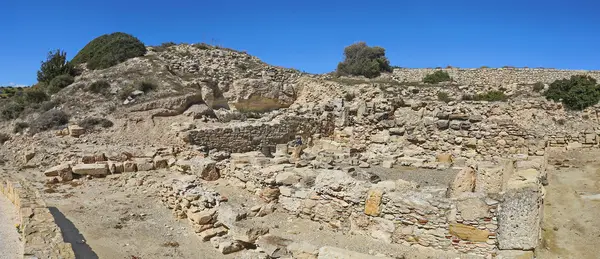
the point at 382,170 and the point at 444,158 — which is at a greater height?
the point at 444,158

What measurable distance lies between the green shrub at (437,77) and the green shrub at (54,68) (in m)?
21.5

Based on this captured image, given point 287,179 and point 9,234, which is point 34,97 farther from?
point 287,179

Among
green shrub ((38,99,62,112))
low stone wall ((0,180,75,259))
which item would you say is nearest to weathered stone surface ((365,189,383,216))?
low stone wall ((0,180,75,259))

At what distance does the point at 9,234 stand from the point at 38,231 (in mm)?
1392

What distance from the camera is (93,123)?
15711mm

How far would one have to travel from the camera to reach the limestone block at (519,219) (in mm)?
5633

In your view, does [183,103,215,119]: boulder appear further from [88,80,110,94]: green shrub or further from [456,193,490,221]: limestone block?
[456,193,490,221]: limestone block

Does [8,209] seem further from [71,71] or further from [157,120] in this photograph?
[71,71]

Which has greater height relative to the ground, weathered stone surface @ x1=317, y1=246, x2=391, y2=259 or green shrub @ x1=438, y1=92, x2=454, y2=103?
green shrub @ x1=438, y1=92, x2=454, y2=103

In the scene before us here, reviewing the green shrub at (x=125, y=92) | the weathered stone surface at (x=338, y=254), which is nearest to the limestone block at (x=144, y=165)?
the green shrub at (x=125, y=92)

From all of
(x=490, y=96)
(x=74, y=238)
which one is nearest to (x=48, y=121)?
(x=74, y=238)

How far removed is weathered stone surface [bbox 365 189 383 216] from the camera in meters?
6.78

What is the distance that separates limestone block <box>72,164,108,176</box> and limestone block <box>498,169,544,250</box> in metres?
10.6

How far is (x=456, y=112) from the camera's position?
44.1ft
